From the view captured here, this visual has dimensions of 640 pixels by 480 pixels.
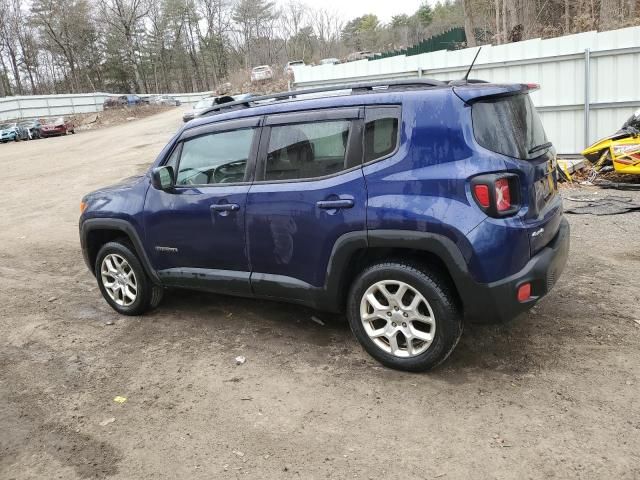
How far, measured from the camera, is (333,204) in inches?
145

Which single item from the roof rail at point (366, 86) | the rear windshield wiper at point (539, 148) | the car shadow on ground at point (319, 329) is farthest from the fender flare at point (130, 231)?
the rear windshield wiper at point (539, 148)

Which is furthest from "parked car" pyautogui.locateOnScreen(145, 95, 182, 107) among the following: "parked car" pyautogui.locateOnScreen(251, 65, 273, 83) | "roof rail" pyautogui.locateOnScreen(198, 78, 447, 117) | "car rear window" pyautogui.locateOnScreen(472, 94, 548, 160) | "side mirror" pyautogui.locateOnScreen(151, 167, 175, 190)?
"car rear window" pyautogui.locateOnScreen(472, 94, 548, 160)

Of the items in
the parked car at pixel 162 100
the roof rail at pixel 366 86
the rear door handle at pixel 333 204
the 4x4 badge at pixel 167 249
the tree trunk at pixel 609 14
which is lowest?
the 4x4 badge at pixel 167 249

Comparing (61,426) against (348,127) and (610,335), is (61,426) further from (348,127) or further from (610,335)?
(610,335)

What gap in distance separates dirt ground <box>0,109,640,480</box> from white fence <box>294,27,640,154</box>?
240 inches

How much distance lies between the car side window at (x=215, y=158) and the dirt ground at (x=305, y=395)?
130cm

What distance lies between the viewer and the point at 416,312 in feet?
11.6

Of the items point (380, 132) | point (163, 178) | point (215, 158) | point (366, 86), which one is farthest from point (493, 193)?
point (163, 178)

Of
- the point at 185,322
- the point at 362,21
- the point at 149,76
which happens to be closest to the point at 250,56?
the point at 149,76

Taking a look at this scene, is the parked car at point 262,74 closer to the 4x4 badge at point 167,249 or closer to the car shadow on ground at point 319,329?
the car shadow on ground at point 319,329

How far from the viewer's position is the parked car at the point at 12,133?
34.2 meters

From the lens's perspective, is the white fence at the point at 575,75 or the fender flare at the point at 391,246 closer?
the fender flare at the point at 391,246

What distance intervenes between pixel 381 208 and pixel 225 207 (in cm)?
133

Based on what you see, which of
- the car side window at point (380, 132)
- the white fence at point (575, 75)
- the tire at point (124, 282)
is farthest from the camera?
the white fence at point (575, 75)
